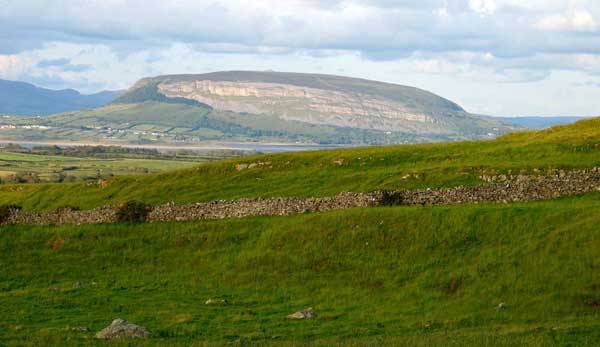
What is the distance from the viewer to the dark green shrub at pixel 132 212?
46.2 m

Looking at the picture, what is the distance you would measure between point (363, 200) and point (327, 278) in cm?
899

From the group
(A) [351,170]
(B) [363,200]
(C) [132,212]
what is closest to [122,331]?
(C) [132,212]

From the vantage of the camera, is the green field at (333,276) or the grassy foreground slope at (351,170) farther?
the grassy foreground slope at (351,170)

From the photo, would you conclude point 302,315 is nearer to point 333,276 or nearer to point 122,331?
point 333,276

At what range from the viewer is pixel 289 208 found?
45.2 metres

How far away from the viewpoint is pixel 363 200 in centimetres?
4484

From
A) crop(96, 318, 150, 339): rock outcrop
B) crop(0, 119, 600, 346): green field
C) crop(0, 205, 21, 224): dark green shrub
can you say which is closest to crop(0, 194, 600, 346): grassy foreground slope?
crop(0, 119, 600, 346): green field

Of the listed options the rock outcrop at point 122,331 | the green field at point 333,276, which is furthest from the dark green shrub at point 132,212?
the rock outcrop at point 122,331

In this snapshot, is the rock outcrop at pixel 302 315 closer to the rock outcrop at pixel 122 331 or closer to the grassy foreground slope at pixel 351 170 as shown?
the rock outcrop at pixel 122 331

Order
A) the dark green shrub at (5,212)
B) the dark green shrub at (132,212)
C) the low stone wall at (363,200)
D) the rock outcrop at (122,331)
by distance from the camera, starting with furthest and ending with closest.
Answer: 1. the dark green shrub at (5,212)
2. the dark green shrub at (132,212)
3. the low stone wall at (363,200)
4. the rock outcrop at (122,331)

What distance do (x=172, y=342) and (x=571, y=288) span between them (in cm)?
1529

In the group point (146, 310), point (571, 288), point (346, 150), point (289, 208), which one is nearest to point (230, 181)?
point (346, 150)

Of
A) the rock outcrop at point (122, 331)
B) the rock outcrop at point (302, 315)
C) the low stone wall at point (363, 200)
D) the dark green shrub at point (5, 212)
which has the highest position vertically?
the low stone wall at point (363, 200)

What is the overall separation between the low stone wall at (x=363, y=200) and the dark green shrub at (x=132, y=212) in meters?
0.33
